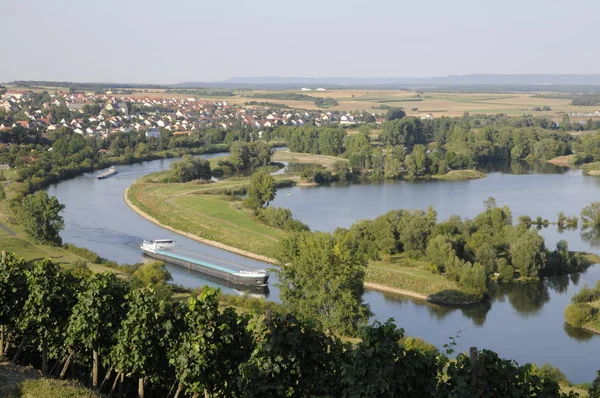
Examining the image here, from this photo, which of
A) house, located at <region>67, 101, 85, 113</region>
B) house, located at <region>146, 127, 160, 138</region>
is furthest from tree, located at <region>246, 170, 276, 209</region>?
house, located at <region>67, 101, 85, 113</region>

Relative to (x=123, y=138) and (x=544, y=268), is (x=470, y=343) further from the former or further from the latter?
(x=123, y=138)

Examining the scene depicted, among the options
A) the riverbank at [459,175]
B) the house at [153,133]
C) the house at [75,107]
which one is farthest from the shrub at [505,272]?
the house at [75,107]

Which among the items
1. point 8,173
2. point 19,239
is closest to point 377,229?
point 19,239

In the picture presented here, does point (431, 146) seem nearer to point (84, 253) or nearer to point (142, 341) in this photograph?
point (84, 253)

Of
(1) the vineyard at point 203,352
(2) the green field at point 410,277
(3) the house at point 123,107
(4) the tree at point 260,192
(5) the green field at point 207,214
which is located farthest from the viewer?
(3) the house at point 123,107

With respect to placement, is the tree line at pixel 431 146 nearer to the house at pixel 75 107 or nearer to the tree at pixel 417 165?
the tree at pixel 417 165

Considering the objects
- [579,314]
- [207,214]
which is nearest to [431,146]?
[207,214]
